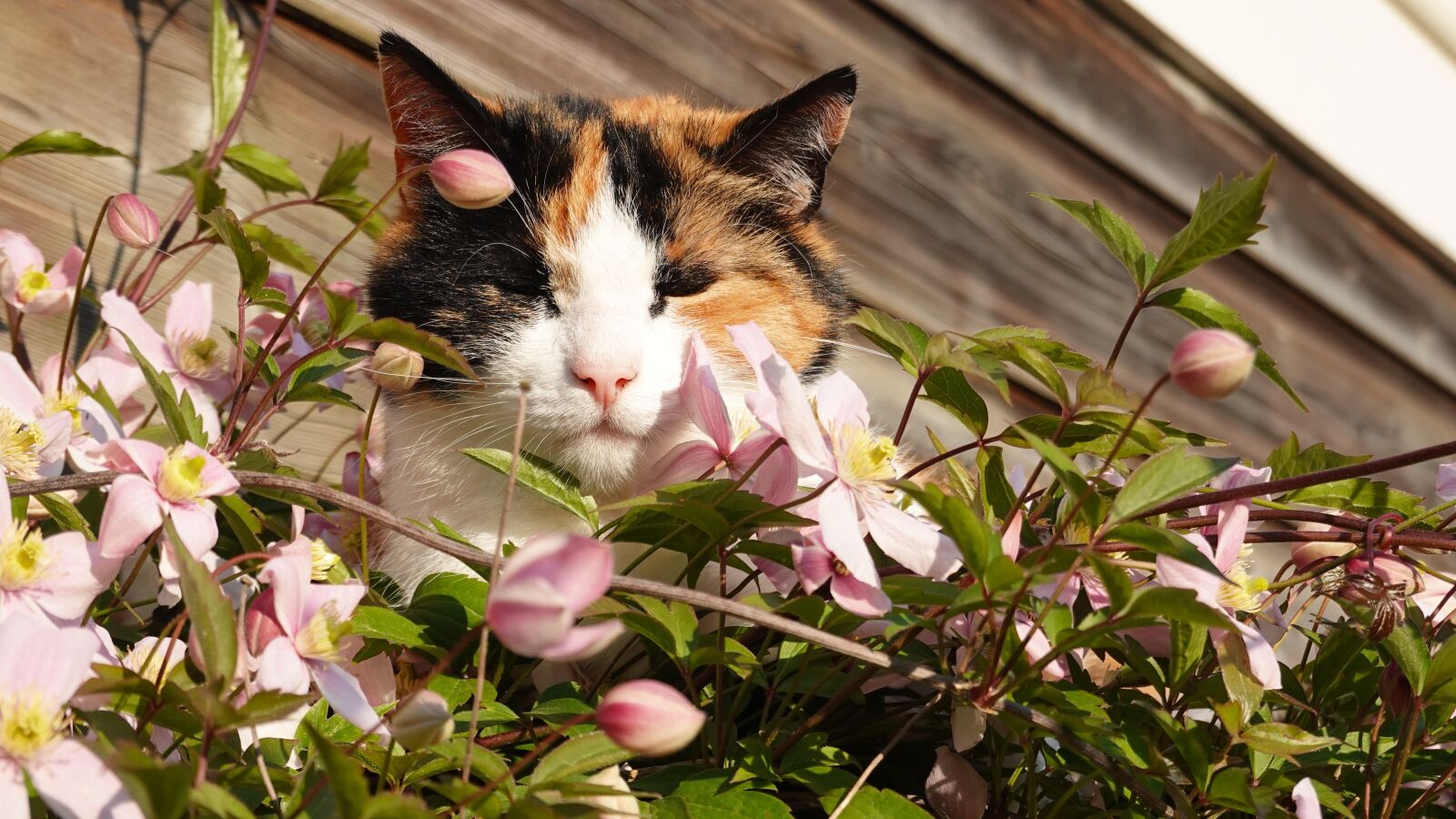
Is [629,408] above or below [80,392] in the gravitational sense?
above

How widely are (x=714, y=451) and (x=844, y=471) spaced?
0.15 m

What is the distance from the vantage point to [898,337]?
67 cm

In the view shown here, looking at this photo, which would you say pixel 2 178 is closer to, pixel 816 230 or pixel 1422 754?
pixel 816 230

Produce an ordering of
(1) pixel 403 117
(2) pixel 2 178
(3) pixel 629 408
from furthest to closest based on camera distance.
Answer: (2) pixel 2 178 → (1) pixel 403 117 → (3) pixel 629 408

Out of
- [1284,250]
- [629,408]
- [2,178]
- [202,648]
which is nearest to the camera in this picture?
[202,648]

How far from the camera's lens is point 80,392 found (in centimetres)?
82

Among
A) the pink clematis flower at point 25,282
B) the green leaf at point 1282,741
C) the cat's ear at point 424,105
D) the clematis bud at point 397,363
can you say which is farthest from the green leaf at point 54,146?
the green leaf at point 1282,741

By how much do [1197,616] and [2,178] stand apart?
1.51 m

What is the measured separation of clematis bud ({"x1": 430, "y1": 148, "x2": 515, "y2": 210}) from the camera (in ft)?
2.18

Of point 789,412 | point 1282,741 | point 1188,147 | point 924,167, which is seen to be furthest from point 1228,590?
point 1188,147

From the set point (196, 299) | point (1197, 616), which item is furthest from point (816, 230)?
point (1197, 616)

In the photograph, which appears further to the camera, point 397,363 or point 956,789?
point 397,363

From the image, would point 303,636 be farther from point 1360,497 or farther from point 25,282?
point 1360,497

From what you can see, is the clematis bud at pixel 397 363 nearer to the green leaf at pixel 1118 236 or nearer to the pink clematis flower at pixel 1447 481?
the green leaf at pixel 1118 236
